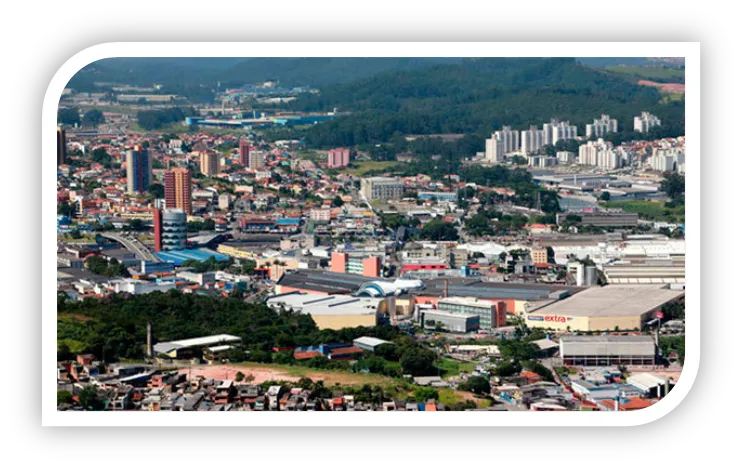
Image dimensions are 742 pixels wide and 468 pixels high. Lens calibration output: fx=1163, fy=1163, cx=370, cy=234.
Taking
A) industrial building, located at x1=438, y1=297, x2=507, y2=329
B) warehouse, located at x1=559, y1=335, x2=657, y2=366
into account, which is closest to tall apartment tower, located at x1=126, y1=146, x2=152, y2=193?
industrial building, located at x1=438, y1=297, x2=507, y2=329

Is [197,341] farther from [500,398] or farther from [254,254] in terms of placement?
[254,254]

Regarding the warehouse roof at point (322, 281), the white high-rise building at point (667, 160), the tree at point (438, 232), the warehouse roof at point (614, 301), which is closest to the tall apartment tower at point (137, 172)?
the tree at point (438, 232)

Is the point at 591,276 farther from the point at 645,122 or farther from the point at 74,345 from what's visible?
the point at 645,122

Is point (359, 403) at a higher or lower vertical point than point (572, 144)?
lower

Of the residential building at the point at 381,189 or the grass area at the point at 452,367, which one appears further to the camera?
the residential building at the point at 381,189

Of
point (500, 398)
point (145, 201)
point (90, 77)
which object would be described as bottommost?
point (500, 398)

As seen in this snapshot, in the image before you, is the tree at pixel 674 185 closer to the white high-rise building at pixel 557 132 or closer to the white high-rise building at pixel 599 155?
the white high-rise building at pixel 599 155
